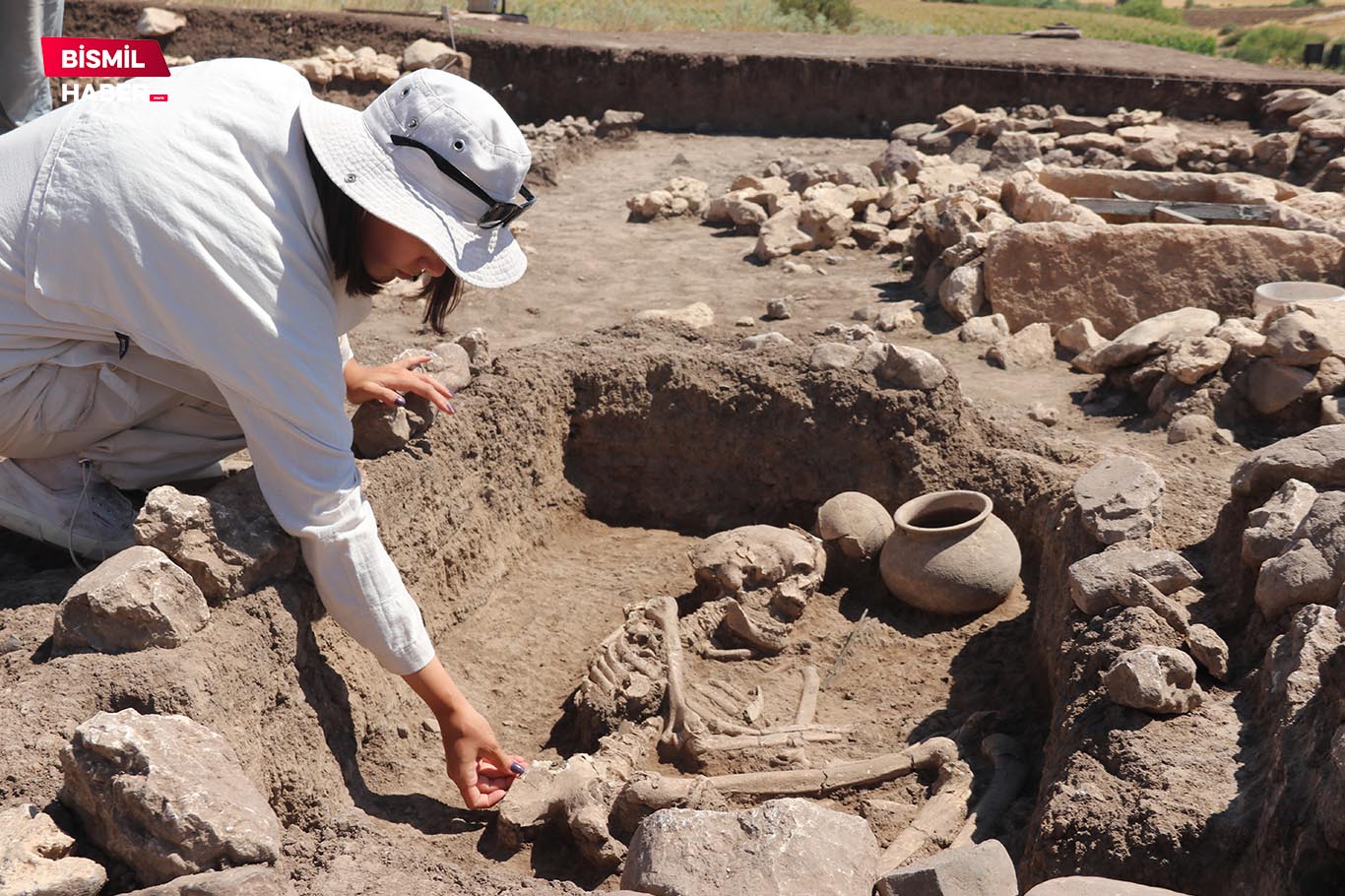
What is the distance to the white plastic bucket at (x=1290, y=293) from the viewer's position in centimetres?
659

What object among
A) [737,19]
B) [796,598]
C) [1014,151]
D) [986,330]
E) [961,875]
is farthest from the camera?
[737,19]

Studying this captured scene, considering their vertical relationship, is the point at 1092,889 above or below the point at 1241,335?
below

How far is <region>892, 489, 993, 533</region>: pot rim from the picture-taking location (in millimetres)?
4750

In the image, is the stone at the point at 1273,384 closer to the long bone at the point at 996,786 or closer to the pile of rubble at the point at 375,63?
the long bone at the point at 996,786

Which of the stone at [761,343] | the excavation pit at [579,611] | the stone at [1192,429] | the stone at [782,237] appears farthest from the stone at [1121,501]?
the stone at [782,237]

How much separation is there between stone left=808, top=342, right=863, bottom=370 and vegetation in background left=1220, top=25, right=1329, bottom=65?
18977 millimetres

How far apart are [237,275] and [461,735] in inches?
53.0

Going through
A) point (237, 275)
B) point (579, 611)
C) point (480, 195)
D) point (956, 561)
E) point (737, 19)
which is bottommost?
point (579, 611)

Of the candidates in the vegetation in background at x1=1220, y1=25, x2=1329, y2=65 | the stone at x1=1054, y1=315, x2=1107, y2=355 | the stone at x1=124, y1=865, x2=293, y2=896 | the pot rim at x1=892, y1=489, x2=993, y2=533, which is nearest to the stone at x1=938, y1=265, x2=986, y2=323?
the stone at x1=1054, y1=315, x2=1107, y2=355

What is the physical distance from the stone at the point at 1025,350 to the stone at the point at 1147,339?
0.20m

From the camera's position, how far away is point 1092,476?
4449 mm

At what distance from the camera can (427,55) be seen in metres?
13.9

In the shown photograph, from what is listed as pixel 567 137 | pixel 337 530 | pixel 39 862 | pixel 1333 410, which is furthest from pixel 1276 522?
pixel 567 137

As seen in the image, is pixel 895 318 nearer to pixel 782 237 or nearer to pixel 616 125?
pixel 782 237
